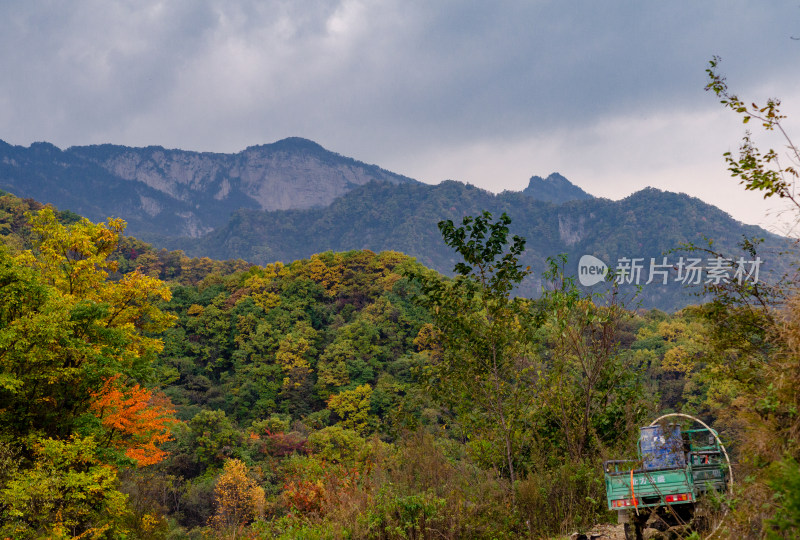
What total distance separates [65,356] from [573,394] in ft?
34.3

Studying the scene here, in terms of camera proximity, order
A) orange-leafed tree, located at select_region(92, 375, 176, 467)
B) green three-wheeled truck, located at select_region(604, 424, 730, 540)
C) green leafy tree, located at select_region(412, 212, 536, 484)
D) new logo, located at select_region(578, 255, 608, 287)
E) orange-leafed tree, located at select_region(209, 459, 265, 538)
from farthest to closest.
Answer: orange-leafed tree, located at select_region(209, 459, 265, 538) < orange-leafed tree, located at select_region(92, 375, 176, 467) < new logo, located at select_region(578, 255, 608, 287) < green leafy tree, located at select_region(412, 212, 536, 484) < green three-wheeled truck, located at select_region(604, 424, 730, 540)

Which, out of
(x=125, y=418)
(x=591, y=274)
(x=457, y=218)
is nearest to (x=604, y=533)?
(x=591, y=274)

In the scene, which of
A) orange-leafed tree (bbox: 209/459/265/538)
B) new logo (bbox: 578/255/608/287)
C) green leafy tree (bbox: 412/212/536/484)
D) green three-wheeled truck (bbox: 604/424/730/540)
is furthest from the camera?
orange-leafed tree (bbox: 209/459/265/538)

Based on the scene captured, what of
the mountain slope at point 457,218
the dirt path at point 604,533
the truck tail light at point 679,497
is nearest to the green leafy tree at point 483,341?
the dirt path at point 604,533

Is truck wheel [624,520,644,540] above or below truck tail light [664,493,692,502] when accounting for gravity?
below

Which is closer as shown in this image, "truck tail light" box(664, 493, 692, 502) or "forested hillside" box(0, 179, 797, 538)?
"truck tail light" box(664, 493, 692, 502)

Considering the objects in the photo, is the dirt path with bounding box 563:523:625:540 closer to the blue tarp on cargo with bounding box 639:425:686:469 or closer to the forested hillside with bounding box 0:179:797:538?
the forested hillside with bounding box 0:179:797:538

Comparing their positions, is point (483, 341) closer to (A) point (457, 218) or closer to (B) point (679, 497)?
(B) point (679, 497)

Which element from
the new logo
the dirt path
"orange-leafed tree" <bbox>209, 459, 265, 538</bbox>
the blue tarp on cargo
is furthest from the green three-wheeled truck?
"orange-leafed tree" <bbox>209, 459, 265, 538</bbox>

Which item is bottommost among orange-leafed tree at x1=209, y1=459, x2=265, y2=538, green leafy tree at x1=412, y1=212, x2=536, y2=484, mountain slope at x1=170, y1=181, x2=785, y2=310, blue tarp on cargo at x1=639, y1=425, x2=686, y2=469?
orange-leafed tree at x1=209, y1=459, x2=265, y2=538

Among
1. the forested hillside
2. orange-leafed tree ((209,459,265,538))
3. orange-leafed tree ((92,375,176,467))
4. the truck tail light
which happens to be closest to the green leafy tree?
the forested hillside

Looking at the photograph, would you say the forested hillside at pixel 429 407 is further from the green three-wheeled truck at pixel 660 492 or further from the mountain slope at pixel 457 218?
the mountain slope at pixel 457 218

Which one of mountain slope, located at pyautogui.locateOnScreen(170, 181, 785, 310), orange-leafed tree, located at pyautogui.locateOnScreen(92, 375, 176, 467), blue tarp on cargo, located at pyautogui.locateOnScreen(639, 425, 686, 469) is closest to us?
blue tarp on cargo, located at pyautogui.locateOnScreen(639, 425, 686, 469)

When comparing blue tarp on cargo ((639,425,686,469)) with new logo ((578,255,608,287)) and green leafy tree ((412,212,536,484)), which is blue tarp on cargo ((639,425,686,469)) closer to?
green leafy tree ((412,212,536,484))
